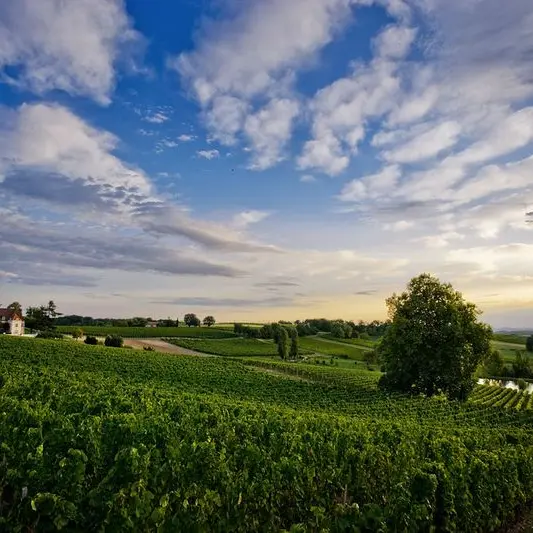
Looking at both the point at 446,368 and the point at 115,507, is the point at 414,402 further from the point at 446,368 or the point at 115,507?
the point at 115,507

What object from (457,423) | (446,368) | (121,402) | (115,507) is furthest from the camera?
(446,368)

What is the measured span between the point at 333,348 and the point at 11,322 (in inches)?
3241

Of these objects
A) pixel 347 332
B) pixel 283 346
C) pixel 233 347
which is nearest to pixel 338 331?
pixel 347 332

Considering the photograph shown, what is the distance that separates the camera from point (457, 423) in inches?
1395

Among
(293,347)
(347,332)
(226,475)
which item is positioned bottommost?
(293,347)

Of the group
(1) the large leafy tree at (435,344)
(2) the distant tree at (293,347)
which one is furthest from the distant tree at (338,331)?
(1) the large leafy tree at (435,344)

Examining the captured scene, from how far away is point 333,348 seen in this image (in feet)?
437

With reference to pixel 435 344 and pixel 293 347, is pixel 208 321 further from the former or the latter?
pixel 435 344

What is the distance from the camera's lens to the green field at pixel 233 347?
106 meters

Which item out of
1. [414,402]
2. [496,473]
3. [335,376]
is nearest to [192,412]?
[496,473]

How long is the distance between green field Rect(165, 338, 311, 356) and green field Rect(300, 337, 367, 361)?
7131 mm

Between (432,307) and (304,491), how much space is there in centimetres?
4352

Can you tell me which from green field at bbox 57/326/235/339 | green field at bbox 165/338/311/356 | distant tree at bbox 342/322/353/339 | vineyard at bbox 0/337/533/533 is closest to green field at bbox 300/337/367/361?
green field at bbox 165/338/311/356

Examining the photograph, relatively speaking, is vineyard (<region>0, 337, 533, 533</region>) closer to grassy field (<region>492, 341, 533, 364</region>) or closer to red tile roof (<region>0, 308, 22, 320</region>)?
red tile roof (<region>0, 308, 22, 320</region>)
